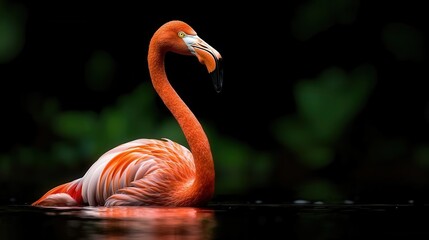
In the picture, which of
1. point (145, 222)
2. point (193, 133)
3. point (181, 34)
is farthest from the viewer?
point (181, 34)

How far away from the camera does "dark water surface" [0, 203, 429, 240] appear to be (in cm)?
622

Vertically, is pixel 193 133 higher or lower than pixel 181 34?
lower

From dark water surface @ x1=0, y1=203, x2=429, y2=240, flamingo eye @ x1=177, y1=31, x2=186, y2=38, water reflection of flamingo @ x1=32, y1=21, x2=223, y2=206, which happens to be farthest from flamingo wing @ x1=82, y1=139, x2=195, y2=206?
flamingo eye @ x1=177, y1=31, x2=186, y2=38

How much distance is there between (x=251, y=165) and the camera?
12672 millimetres

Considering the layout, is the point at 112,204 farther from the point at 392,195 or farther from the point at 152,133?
the point at 152,133

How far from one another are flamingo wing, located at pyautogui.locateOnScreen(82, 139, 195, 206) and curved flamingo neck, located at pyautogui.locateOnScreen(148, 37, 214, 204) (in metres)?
0.16

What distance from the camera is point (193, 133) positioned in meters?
8.19

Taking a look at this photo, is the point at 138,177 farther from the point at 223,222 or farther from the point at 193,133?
the point at 223,222

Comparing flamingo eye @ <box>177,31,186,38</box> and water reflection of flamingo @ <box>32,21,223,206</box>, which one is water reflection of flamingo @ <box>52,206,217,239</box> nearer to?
water reflection of flamingo @ <box>32,21,223,206</box>

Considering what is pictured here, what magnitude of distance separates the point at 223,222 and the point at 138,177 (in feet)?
4.86

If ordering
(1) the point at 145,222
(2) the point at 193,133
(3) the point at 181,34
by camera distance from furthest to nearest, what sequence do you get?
(3) the point at 181,34, (2) the point at 193,133, (1) the point at 145,222

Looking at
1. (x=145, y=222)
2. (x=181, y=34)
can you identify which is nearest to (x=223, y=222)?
(x=145, y=222)

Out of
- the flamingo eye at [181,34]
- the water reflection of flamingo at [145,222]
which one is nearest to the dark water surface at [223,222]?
the water reflection of flamingo at [145,222]

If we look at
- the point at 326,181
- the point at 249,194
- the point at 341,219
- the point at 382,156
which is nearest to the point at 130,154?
the point at 249,194
